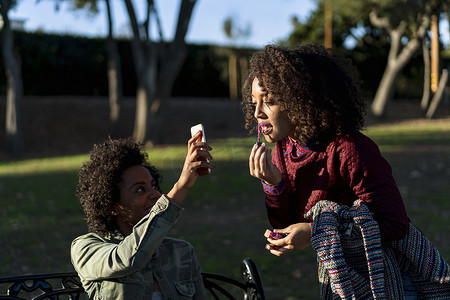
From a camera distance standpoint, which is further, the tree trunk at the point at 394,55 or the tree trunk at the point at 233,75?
the tree trunk at the point at 233,75

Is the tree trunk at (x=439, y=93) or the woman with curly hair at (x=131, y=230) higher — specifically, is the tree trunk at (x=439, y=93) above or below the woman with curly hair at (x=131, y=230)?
below

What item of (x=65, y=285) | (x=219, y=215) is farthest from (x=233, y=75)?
(x=65, y=285)

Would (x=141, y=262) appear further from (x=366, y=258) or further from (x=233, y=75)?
(x=233, y=75)

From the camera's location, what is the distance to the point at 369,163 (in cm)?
181

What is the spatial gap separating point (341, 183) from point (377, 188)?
0.14 meters

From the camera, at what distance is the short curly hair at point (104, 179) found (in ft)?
7.63

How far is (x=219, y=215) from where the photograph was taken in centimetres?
755

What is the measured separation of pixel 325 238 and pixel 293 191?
0.92ft

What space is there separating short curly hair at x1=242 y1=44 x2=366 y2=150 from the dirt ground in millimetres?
14148

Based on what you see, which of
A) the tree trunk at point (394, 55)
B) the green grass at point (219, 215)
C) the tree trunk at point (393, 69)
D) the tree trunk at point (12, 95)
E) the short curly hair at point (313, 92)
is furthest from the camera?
the tree trunk at point (393, 69)

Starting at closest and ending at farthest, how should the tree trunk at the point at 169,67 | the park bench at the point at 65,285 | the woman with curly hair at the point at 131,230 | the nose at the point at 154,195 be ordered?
the woman with curly hair at the point at 131,230, the nose at the point at 154,195, the park bench at the point at 65,285, the tree trunk at the point at 169,67

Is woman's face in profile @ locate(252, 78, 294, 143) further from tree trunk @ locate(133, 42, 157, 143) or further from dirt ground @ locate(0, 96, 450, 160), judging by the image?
dirt ground @ locate(0, 96, 450, 160)

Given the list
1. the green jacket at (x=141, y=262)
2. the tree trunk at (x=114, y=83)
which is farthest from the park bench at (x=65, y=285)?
the tree trunk at (x=114, y=83)

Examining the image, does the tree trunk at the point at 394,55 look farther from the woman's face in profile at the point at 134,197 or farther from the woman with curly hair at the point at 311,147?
the woman with curly hair at the point at 311,147
